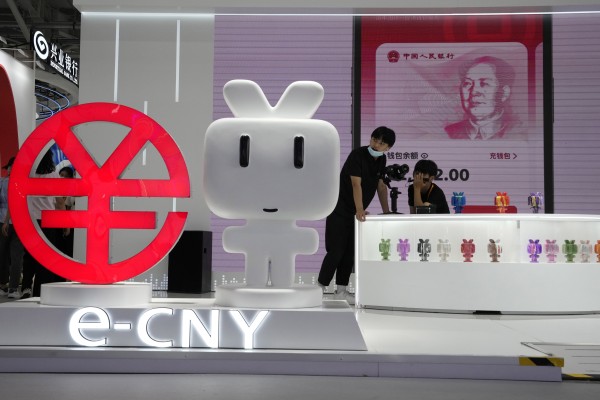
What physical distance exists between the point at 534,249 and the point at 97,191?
3.23m

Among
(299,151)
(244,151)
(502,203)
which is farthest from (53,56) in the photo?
(299,151)

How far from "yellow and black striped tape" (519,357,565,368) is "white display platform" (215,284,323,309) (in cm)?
97

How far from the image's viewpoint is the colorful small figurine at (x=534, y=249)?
4922 mm

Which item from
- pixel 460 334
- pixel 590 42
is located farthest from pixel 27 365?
pixel 590 42

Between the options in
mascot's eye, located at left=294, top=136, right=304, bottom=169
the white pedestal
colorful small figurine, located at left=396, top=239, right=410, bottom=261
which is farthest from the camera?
colorful small figurine, located at left=396, top=239, right=410, bottom=261

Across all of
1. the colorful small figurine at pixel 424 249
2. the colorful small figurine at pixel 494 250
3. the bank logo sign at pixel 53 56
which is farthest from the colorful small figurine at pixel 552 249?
the bank logo sign at pixel 53 56

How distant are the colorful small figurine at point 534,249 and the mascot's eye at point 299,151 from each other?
252cm

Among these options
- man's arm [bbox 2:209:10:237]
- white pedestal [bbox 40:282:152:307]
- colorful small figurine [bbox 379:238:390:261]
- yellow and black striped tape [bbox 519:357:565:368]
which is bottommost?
yellow and black striped tape [bbox 519:357:565:368]

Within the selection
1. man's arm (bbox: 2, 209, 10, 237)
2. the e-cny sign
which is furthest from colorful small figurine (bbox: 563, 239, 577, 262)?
man's arm (bbox: 2, 209, 10, 237)

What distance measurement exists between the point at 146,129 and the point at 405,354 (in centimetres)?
158

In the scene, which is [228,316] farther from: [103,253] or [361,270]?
[361,270]

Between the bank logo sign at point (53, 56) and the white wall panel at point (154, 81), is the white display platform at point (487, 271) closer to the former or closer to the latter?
the white wall panel at point (154, 81)

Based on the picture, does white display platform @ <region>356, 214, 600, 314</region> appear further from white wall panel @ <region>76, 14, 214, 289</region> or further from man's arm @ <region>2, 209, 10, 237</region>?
man's arm @ <region>2, 209, 10, 237</region>

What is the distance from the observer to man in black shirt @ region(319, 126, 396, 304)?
5059mm
